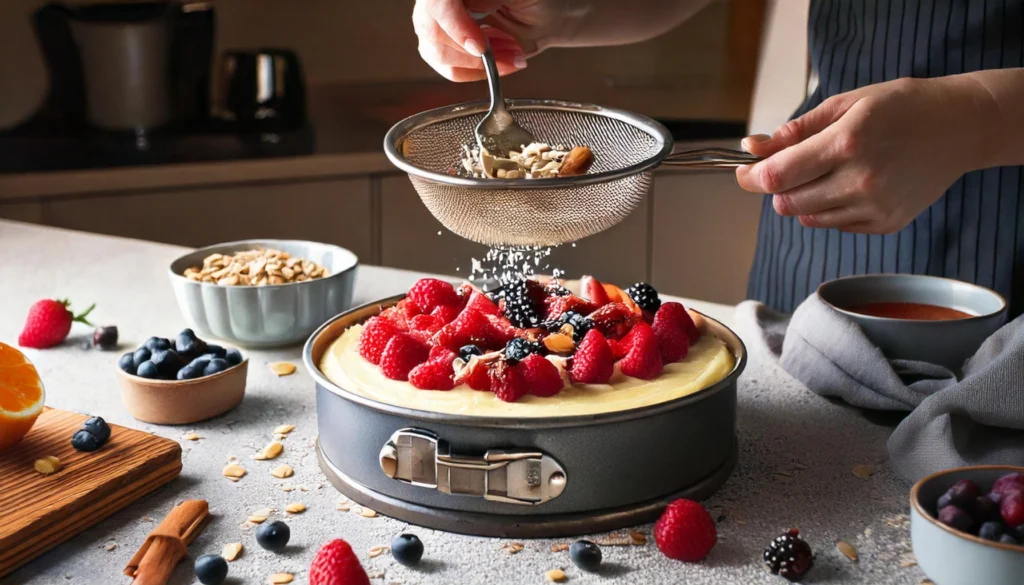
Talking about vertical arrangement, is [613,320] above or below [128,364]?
above

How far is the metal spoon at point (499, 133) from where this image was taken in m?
1.63

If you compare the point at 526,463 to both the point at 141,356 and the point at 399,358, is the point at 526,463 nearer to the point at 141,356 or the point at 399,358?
the point at 399,358

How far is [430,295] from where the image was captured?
1548mm

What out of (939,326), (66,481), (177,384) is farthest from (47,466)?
(939,326)

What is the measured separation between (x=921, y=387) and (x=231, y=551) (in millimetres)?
903

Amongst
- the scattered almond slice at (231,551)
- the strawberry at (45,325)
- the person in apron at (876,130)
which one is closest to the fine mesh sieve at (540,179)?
the person in apron at (876,130)

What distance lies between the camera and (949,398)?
1.34 metres

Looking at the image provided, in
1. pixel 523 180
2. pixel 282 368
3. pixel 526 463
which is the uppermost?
pixel 523 180

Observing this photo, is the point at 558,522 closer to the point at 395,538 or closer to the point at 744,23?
the point at 395,538

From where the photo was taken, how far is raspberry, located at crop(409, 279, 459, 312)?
5.08 ft

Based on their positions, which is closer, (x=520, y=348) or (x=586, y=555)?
(x=586, y=555)

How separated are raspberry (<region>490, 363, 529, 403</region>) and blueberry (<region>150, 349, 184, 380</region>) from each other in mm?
517

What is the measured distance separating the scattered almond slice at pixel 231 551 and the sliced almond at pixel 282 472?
0.18 m

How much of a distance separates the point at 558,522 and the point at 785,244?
40.8 inches
